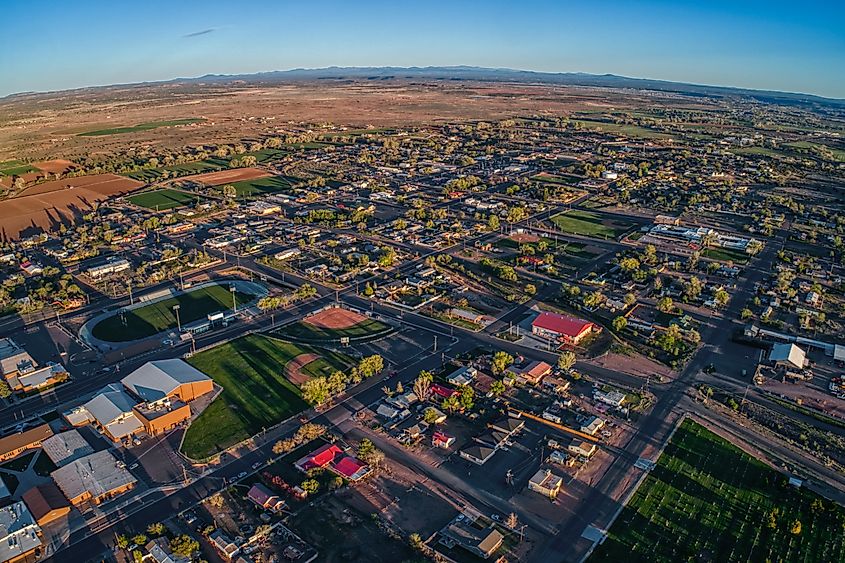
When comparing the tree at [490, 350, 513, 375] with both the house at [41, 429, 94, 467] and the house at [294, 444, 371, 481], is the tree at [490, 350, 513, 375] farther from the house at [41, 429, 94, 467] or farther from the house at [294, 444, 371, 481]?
the house at [41, 429, 94, 467]

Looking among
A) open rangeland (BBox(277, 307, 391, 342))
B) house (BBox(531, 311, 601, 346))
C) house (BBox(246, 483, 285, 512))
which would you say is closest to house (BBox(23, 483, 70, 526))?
house (BBox(246, 483, 285, 512))

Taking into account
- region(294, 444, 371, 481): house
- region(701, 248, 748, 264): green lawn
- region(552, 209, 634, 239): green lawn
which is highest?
region(552, 209, 634, 239): green lawn

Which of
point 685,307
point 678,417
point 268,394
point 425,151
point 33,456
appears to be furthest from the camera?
point 425,151

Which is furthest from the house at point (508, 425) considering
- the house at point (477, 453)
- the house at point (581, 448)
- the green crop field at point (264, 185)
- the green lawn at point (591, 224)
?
the green crop field at point (264, 185)

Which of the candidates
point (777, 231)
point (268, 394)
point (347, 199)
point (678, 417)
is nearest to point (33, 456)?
point (268, 394)

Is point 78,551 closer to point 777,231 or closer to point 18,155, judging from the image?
point 777,231
